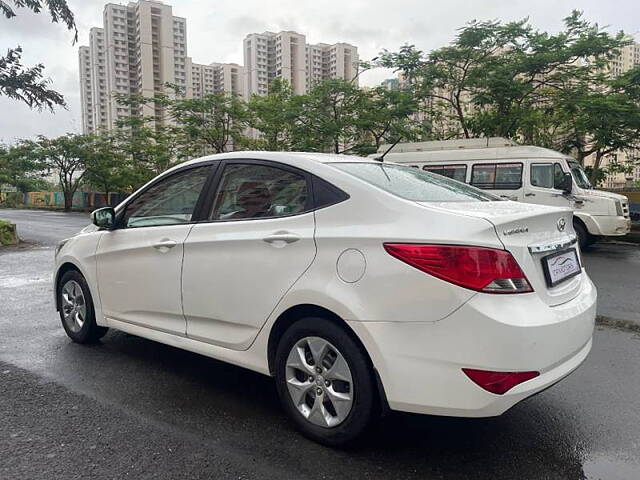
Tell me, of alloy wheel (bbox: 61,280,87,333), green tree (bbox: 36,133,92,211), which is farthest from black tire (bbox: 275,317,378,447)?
green tree (bbox: 36,133,92,211)

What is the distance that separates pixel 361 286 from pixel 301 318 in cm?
46

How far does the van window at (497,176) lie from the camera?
12.1 metres

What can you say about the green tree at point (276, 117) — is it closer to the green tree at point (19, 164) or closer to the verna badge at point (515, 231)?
the verna badge at point (515, 231)

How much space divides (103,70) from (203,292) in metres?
43.7

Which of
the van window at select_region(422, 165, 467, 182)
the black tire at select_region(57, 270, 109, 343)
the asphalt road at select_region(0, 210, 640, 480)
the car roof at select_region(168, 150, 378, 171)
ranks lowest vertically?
the asphalt road at select_region(0, 210, 640, 480)

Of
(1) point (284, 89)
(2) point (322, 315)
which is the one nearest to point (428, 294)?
(2) point (322, 315)

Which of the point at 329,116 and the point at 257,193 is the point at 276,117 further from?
the point at 257,193

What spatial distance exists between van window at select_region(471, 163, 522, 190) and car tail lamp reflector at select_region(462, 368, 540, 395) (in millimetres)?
10479

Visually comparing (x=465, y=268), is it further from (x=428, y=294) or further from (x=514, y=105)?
(x=514, y=105)

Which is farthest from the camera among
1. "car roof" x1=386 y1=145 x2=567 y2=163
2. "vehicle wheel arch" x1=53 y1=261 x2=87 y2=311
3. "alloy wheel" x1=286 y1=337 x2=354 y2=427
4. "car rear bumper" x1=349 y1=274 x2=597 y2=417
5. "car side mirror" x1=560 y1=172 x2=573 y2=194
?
"car roof" x1=386 y1=145 x2=567 y2=163

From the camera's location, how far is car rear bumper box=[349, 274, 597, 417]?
2.31m

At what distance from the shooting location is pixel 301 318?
284cm

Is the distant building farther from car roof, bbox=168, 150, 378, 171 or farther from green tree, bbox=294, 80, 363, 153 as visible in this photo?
car roof, bbox=168, 150, 378, 171

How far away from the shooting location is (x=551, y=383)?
2500 mm
